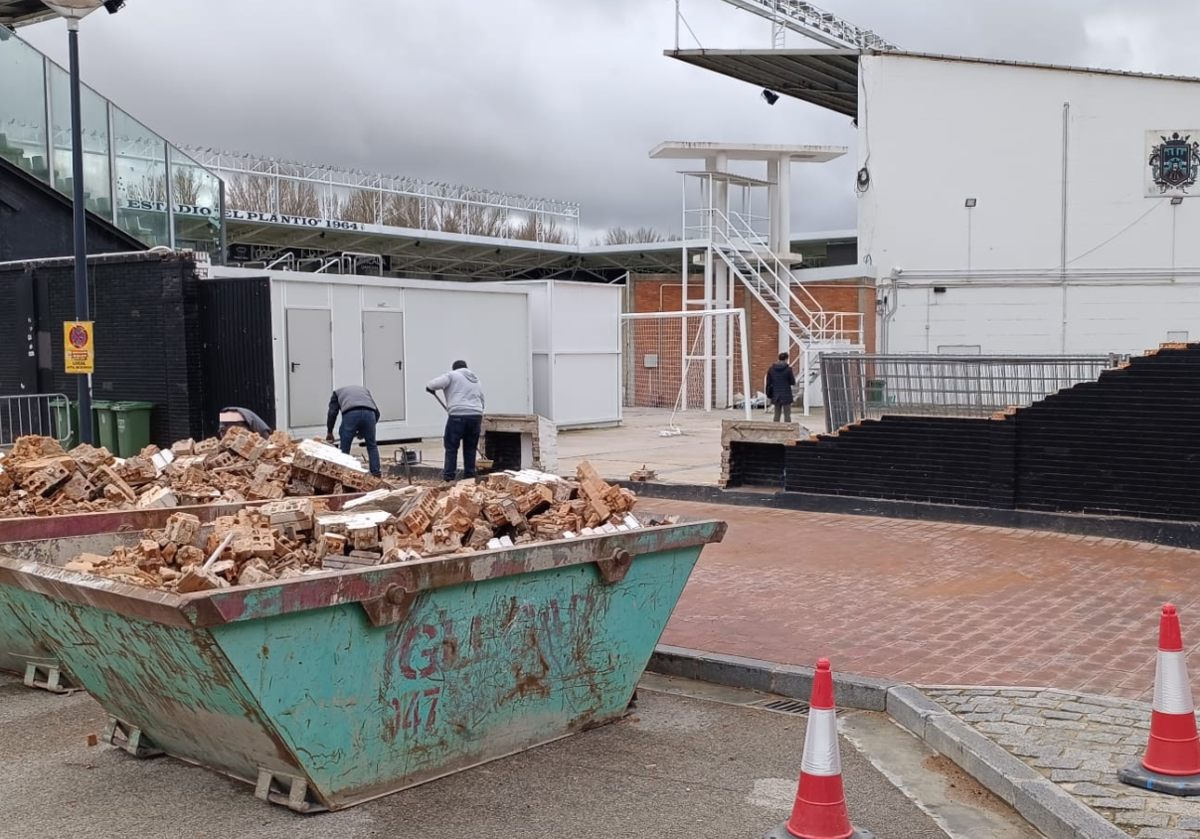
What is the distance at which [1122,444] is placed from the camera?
35.4 ft

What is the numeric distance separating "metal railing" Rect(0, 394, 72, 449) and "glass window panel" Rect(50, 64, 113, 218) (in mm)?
4117

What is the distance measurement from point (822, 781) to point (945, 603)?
450cm

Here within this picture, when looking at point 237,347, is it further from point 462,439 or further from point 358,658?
point 358,658

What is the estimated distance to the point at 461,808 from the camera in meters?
4.79

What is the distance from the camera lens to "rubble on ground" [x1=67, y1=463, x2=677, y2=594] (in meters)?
4.74

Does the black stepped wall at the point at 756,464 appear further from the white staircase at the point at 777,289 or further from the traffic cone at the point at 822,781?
the white staircase at the point at 777,289

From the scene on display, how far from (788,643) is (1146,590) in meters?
3.28

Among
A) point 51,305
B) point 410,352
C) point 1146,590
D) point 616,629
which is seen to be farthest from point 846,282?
point 616,629

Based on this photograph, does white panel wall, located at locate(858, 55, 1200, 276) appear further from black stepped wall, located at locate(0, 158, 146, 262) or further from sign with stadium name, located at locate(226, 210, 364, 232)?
black stepped wall, located at locate(0, 158, 146, 262)

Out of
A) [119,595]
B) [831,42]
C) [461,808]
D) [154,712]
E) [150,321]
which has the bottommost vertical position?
[461,808]

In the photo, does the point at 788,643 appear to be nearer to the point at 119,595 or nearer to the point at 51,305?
the point at 119,595

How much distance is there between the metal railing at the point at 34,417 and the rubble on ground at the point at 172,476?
9.78m

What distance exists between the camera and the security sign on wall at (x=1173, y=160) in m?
30.1

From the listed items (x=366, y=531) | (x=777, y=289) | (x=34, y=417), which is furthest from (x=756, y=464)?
(x=777, y=289)
